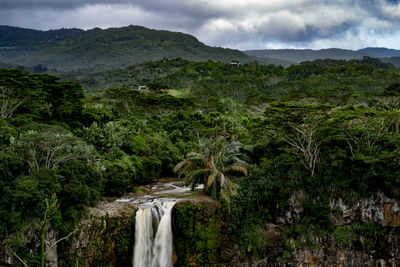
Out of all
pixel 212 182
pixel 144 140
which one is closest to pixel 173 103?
pixel 144 140

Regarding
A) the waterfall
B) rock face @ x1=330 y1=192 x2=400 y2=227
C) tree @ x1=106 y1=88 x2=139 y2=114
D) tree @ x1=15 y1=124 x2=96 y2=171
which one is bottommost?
the waterfall

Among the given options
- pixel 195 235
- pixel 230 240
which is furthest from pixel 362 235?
pixel 195 235

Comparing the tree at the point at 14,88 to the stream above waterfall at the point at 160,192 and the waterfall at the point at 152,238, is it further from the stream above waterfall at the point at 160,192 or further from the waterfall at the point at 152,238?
the waterfall at the point at 152,238

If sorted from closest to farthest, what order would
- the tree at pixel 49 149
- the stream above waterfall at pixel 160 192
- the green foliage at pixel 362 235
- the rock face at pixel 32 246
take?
the rock face at pixel 32 246, the tree at pixel 49 149, the green foliage at pixel 362 235, the stream above waterfall at pixel 160 192

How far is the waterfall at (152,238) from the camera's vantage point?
19.5m

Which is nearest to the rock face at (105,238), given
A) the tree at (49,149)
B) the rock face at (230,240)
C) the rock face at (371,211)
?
the rock face at (230,240)

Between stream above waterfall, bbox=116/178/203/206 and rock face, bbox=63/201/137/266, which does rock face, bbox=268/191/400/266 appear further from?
rock face, bbox=63/201/137/266

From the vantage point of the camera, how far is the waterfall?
1947 centimetres

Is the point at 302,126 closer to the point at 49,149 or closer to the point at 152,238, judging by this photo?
the point at 152,238

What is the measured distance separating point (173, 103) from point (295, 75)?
6350 cm

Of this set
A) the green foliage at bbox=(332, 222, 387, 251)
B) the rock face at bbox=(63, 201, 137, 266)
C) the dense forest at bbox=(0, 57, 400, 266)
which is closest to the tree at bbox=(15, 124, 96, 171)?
the dense forest at bbox=(0, 57, 400, 266)

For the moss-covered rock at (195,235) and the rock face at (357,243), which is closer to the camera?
the rock face at (357,243)

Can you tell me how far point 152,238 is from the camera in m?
19.8

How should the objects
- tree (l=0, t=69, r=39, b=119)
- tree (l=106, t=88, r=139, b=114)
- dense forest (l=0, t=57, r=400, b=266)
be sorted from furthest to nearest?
tree (l=106, t=88, r=139, b=114)
tree (l=0, t=69, r=39, b=119)
dense forest (l=0, t=57, r=400, b=266)
